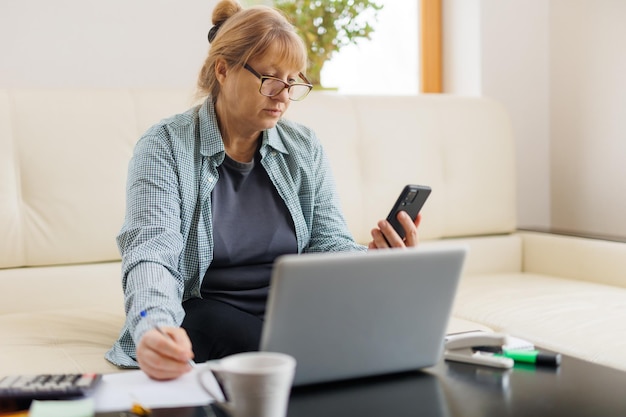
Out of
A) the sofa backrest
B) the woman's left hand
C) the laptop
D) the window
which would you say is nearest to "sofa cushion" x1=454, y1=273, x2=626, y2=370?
the sofa backrest

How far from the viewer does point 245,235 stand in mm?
1734

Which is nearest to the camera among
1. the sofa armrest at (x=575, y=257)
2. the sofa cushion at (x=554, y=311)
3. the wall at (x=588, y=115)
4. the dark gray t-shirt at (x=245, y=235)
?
the dark gray t-shirt at (x=245, y=235)

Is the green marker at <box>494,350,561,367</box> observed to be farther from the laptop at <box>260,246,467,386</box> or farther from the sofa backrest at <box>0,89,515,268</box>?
the sofa backrest at <box>0,89,515,268</box>

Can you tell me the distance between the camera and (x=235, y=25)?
5.82 ft

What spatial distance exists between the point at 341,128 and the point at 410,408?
1.61 meters

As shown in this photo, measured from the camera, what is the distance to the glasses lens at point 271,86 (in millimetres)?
1713

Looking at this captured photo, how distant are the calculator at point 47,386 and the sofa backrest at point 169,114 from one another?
3.65 ft

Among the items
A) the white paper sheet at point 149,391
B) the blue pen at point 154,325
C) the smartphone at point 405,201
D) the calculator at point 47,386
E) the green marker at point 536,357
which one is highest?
the smartphone at point 405,201

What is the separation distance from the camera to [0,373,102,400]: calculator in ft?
3.41

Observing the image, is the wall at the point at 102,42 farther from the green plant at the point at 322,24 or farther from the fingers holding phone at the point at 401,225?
the fingers holding phone at the point at 401,225

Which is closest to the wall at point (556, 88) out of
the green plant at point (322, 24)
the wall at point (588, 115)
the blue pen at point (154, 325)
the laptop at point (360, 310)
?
the wall at point (588, 115)

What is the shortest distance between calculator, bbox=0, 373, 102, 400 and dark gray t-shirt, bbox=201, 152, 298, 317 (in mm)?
610

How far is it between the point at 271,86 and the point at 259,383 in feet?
A: 3.17

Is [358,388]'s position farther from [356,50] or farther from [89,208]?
[356,50]
